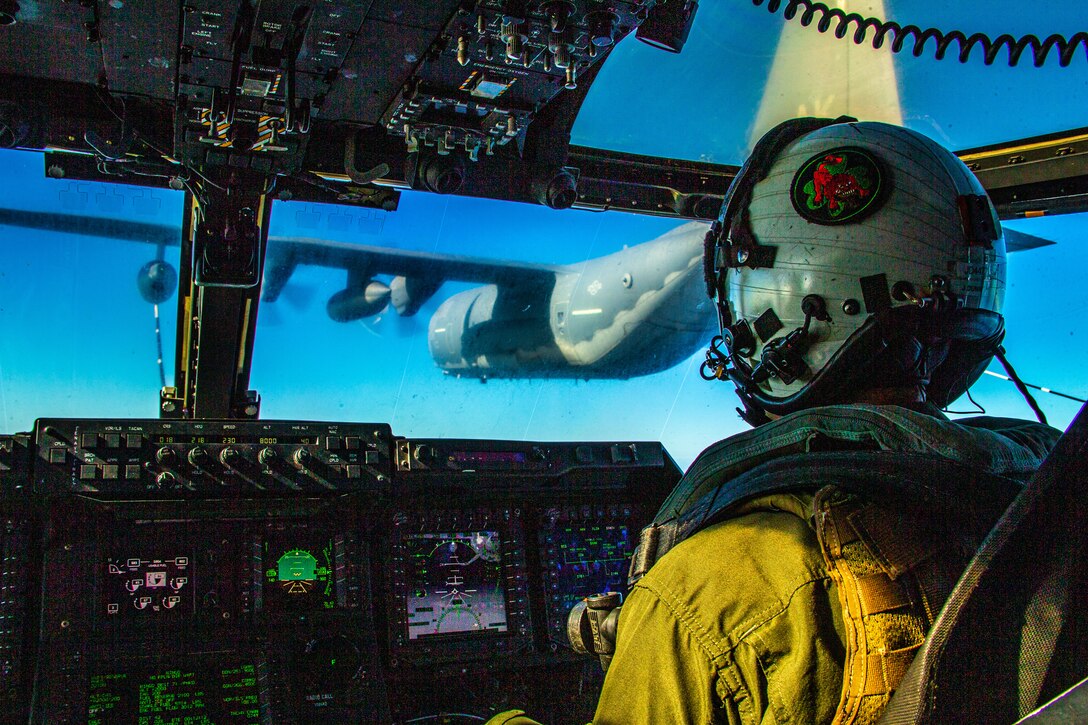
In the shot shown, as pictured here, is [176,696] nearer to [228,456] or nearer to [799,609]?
[228,456]

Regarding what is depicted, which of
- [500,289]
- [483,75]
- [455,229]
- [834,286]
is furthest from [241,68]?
[500,289]

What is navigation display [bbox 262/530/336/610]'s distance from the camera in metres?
2.33

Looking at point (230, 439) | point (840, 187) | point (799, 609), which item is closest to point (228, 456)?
point (230, 439)

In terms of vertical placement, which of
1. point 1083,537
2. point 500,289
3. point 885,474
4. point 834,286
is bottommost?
point 1083,537

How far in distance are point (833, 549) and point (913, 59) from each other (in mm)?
2664

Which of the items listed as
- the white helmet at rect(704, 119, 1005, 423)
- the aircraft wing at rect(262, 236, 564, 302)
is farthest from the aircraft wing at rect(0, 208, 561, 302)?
the white helmet at rect(704, 119, 1005, 423)

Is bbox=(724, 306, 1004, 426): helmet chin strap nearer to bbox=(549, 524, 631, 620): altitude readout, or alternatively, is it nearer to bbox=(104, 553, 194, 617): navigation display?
bbox=(549, 524, 631, 620): altitude readout

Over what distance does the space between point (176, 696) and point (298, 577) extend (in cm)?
38

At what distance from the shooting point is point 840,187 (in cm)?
133

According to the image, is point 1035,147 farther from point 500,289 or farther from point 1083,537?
point 500,289

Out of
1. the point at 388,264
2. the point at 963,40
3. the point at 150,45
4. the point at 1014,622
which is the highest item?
the point at 388,264

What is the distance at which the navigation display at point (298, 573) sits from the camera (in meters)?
2.33

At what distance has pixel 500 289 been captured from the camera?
5273 millimetres

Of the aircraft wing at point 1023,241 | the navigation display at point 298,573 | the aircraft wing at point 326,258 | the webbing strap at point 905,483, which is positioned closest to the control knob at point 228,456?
the navigation display at point 298,573
